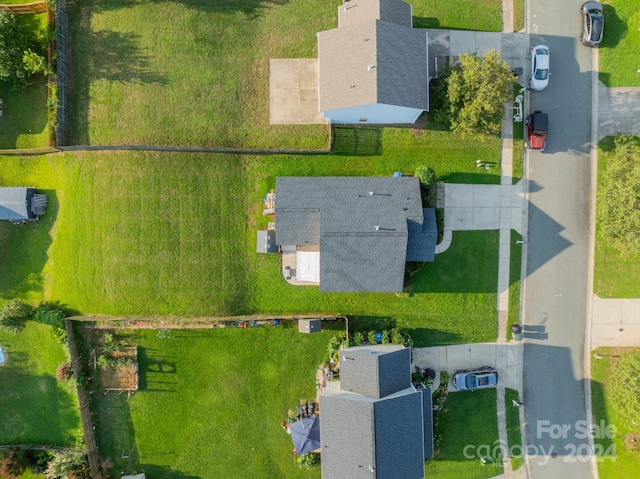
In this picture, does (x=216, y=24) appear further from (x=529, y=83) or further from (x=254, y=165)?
(x=529, y=83)

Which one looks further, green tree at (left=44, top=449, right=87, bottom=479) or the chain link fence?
the chain link fence

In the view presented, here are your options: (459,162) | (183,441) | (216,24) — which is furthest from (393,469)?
(216,24)

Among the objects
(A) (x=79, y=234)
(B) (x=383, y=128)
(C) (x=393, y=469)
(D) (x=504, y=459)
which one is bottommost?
(D) (x=504, y=459)

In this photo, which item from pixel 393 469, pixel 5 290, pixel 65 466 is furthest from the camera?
pixel 5 290

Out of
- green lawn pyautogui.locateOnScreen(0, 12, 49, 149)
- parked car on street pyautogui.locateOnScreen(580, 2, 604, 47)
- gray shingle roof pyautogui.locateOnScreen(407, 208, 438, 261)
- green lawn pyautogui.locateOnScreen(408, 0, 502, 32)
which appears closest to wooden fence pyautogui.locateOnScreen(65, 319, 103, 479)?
green lawn pyautogui.locateOnScreen(0, 12, 49, 149)

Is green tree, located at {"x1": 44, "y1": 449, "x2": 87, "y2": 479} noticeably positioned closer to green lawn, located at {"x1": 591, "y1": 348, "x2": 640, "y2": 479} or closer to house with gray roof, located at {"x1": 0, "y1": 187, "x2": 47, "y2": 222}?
house with gray roof, located at {"x1": 0, "y1": 187, "x2": 47, "y2": 222}

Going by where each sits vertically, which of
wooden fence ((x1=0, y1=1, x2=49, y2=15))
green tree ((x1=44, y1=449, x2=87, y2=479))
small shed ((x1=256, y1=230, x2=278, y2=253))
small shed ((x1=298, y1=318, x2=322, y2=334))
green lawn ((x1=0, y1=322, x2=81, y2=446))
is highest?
wooden fence ((x1=0, y1=1, x2=49, y2=15))
